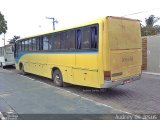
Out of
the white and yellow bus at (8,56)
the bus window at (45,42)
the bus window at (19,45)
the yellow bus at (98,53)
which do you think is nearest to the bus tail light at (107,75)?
the yellow bus at (98,53)

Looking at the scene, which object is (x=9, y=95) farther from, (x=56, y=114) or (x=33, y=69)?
(x=33, y=69)

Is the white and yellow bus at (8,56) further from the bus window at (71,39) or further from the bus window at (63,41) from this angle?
the bus window at (71,39)

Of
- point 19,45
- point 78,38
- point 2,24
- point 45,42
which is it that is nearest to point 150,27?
point 2,24

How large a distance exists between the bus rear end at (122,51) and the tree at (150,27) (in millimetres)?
32271

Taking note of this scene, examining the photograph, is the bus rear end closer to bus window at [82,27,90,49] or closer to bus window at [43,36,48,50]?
bus window at [82,27,90,49]

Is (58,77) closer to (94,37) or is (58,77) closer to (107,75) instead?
(94,37)

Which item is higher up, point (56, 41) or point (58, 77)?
point (56, 41)

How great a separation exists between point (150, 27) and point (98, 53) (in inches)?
1474

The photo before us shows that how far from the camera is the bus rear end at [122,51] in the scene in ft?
35.8

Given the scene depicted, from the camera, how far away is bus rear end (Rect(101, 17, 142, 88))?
1092cm

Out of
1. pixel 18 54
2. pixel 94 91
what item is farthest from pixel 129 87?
pixel 18 54

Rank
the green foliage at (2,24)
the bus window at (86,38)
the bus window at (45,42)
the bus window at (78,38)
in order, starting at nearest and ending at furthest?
1. the bus window at (86,38)
2. the bus window at (78,38)
3. the bus window at (45,42)
4. the green foliage at (2,24)

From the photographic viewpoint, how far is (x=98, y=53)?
11.0 m

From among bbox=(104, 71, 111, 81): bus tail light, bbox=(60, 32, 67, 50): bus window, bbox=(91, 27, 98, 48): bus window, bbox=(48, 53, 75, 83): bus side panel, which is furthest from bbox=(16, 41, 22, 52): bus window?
bbox=(104, 71, 111, 81): bus tail light
